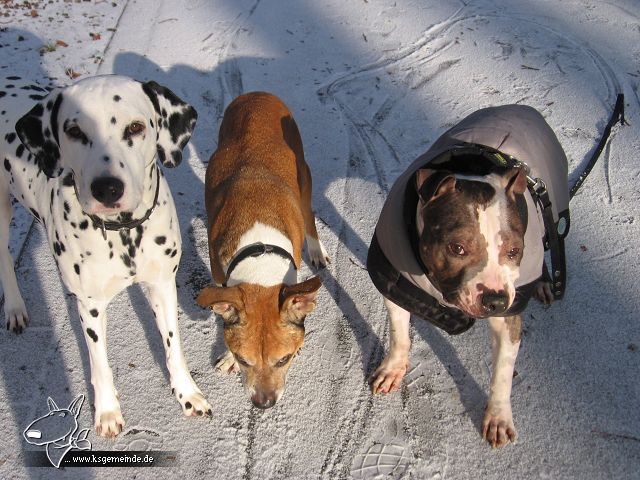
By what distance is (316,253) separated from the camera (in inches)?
205

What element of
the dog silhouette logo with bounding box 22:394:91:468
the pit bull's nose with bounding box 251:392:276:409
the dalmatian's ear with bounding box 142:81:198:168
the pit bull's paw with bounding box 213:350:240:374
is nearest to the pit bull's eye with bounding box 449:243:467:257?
the pit bull's nose with bounding box 251:392:276:409

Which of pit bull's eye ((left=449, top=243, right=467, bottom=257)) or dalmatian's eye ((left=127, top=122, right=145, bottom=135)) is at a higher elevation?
dalmatian's eye ((left=127, top=122, right=145, bottom=135))

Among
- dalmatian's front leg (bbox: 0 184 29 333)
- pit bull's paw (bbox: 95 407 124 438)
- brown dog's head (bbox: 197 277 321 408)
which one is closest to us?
brown dog's head (bbox: 197 277 321 408)

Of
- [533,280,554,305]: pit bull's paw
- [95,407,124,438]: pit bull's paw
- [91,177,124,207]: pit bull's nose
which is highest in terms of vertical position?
[91,177,124,207]: pit bull's nose

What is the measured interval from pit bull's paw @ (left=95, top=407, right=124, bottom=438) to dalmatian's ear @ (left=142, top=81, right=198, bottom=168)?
1774 millimetres

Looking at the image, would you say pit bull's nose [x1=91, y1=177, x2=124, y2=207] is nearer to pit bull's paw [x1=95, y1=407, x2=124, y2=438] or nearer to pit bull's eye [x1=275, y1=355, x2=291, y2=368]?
pit bull's eye [x1=275, y1=355, x2=291, y2=368]

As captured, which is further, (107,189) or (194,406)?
(194,406)

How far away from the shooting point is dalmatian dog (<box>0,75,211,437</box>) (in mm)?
3098

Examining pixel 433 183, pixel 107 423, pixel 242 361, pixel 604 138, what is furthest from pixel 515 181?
pixel 604 138

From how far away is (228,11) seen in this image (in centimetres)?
837

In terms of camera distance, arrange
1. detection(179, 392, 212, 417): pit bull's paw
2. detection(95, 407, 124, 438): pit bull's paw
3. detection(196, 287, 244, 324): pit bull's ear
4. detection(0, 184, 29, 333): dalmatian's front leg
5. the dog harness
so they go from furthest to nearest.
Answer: detection(0, 184, 29, 333): dalmatian's front leg, detection(179, 392, 212, 417): pit bull's paw, detection(95, 407, 124, 438): pit bull's paw, the dog harness, detection(196, 287, 244, 324): pit bull's ear

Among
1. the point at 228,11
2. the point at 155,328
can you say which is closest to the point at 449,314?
the point at 155,328

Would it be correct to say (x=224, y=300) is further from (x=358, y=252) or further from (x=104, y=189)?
(x=358, y=252)

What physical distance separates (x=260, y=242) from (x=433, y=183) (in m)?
1.24
